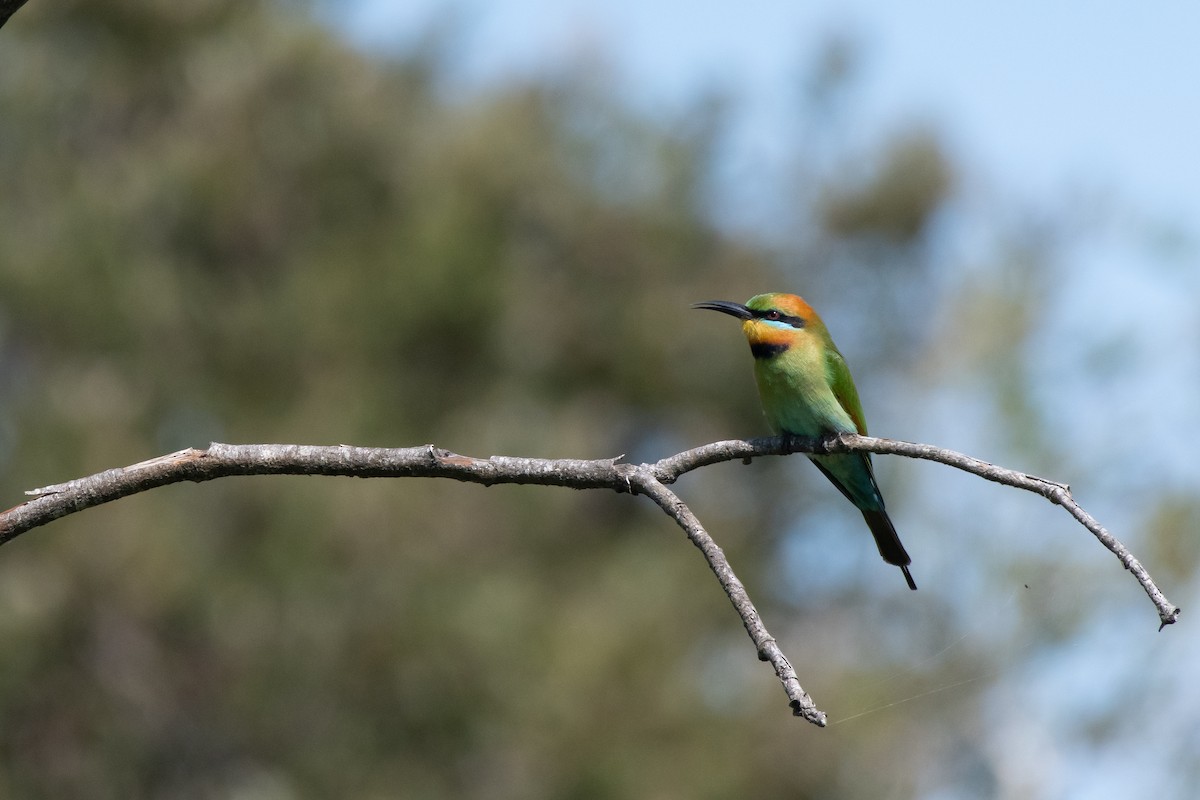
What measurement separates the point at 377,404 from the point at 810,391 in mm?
8034

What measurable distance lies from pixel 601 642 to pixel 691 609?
5.95ft

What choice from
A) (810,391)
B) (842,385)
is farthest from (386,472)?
(842,385)

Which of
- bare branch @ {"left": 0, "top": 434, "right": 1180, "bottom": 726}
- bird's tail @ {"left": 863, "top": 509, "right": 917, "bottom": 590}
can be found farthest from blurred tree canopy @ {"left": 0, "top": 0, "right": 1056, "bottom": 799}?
bare branch @ {"left": 0, "top": 434, "right": 1180, "bottom": 726}

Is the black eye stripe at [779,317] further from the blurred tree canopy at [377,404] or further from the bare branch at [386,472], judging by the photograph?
the blurred tree canopy at [377,404]

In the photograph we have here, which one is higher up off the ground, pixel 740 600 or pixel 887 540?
pixel 887 540

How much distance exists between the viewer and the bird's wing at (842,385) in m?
3.84

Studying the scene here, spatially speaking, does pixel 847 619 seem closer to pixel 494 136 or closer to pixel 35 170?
pixel 494 136

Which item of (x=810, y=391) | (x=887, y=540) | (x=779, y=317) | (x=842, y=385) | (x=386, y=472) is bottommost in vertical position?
(x=386, y=472)

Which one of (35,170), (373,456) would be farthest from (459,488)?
(373,456)

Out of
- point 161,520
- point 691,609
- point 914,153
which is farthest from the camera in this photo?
point 914,153

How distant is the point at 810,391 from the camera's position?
144 inches

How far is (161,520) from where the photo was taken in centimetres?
962

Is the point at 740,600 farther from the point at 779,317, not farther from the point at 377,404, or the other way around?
the point at 377,404

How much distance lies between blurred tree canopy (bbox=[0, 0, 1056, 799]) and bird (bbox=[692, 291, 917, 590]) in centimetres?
640
